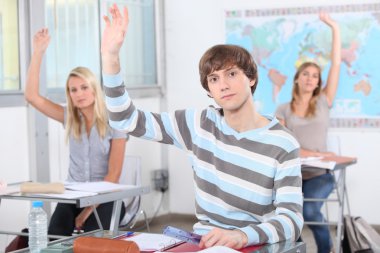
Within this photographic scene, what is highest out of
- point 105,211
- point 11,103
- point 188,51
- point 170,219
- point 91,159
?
point 188,51

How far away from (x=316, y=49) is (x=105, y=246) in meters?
4.51

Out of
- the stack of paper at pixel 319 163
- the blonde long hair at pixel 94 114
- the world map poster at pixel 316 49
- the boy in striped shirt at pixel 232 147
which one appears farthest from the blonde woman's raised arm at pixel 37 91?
the boy in striped shirt at pixel 232 147

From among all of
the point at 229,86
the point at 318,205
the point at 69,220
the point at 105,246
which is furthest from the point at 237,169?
the point at 318,205

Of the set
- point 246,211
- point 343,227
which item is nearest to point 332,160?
point 343,227

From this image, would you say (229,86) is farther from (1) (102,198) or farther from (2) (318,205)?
(2) (318,205)

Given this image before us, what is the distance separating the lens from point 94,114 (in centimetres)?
459

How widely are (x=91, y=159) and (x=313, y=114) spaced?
5.63 ft

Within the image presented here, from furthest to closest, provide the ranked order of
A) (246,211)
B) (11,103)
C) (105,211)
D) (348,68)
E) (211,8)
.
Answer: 1. (211,8)
2. (348,68)
3. (11,103)
4. (105,211)
5. (246,211)

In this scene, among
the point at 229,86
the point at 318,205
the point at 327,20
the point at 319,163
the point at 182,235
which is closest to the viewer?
the point at 182,235

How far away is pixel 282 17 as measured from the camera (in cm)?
636

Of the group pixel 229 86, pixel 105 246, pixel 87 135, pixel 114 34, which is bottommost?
pixel 105 246

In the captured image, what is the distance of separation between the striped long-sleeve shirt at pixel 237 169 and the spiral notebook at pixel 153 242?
0.43ft

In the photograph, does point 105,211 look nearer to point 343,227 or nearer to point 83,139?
point 83,139

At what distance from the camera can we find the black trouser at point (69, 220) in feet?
14.2
